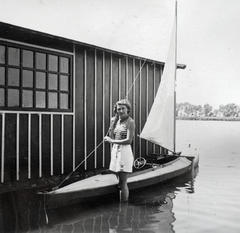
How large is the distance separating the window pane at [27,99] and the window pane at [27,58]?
0.62 metres

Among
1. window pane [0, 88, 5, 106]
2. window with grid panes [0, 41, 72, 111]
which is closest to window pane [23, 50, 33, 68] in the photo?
window with grid panes [0, 41, 72, 111]

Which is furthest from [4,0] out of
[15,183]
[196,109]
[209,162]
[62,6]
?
[196,109]

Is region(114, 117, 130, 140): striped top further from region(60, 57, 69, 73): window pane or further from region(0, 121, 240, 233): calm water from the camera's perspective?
region(60, 57, 69, 73): window pane

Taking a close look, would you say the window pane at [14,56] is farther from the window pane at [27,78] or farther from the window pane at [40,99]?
the window pane at [40,99]

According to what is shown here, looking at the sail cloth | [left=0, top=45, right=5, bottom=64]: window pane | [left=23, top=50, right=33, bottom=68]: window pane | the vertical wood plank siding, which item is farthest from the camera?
the sail cloth

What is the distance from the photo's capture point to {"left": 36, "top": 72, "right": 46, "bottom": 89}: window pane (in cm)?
717

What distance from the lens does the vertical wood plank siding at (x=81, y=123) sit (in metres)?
6.74

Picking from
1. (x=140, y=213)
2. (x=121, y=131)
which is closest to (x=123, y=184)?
(x=140, y=213)

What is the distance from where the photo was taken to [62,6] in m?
8.18

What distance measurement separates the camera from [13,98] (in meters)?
6.72

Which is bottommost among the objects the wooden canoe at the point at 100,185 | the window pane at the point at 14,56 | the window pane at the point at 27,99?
the wooden canoe at the point at 100,185

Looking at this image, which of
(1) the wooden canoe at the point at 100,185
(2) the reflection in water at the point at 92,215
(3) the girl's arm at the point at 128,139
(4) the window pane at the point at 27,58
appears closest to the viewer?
(2) the reflection in water at the point at 92,215

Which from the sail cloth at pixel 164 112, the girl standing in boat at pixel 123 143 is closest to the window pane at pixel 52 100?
the girl standing in boat at pixel 123 143

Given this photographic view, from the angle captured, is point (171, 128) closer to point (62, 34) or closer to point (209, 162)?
point (62, 34)
